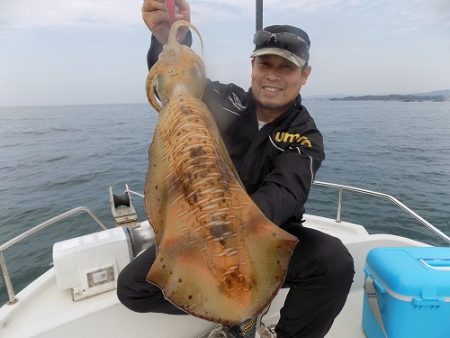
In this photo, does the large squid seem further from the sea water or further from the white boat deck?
the white boat deck

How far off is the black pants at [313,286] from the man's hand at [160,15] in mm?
1917

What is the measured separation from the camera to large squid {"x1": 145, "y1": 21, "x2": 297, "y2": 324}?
4.34ft

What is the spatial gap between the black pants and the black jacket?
0.33 metres

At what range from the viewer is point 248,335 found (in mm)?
2688

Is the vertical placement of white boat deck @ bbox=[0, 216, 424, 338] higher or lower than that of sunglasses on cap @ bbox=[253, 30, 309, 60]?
lower

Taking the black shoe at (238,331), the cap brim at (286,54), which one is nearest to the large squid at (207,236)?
the black shoe at (238,331)

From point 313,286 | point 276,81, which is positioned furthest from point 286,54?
point 313,286

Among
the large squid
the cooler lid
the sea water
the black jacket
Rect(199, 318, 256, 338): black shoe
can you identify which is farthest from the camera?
the sea water

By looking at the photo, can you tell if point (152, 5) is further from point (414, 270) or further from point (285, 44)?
point (414, 270)

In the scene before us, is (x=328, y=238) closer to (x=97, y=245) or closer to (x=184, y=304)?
(x=184, y=304)

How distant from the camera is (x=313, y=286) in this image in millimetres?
2502

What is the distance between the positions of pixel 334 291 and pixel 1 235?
530 inches

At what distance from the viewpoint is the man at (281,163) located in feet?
8.03

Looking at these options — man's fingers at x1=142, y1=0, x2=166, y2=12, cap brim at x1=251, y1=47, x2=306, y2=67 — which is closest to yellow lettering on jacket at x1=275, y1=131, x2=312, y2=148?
cap brim at x1=251, y1=47, x2=306, y2=67
